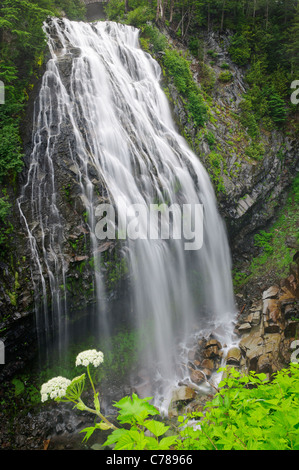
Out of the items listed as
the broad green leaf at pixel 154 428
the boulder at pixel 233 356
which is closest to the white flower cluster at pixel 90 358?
the broad green leaf at pixel 154 428

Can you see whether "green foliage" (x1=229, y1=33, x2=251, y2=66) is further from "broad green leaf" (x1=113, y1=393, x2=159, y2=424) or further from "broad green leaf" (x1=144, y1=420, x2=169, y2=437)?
"broad green leaf" (x1=144, y1=420, x2=169, y2=437)

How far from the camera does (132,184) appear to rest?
9773mm

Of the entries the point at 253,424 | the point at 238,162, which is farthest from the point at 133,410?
the point at 238,162

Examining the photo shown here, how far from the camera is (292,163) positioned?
15109 millimetres

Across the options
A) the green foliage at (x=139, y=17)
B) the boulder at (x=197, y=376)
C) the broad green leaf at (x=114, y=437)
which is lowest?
the boulder at (x=197, y=376)

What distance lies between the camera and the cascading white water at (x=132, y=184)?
8.26m

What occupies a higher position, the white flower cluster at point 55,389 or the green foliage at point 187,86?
the green foliage at point 187,86

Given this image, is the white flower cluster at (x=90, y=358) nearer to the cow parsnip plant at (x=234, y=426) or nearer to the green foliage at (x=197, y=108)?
the cow parsnip plant at (x=234, y=426)

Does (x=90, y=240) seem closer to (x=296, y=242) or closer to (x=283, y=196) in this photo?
(x=296, y=242)

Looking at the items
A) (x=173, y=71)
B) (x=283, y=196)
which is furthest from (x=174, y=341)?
(x=173, y=71)

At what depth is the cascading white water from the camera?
8.26 meters

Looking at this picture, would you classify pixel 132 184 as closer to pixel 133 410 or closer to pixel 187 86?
pixel 133 410

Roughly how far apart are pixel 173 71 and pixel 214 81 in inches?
134

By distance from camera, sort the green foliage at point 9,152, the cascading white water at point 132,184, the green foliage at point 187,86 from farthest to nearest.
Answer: the green foliage at point 187,86 < the cascading white water at point 132,184 < the green foliage at point 9,152
